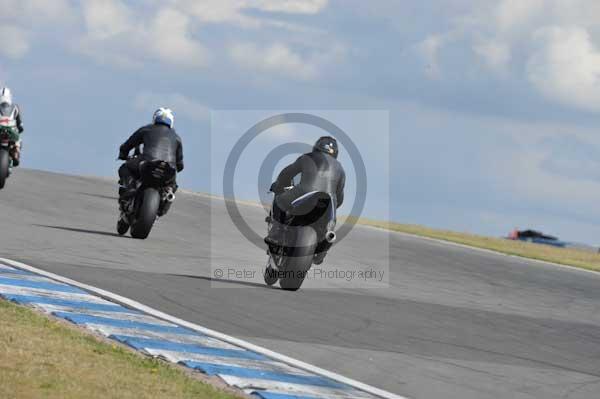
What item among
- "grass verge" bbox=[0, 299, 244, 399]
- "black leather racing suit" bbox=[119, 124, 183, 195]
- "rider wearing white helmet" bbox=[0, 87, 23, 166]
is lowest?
"grass verge" bbox=[0, 299, 244, 399]

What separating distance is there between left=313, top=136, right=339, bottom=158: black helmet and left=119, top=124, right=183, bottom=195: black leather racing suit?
13.2 ft

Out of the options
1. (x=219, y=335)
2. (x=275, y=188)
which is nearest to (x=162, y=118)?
(x=275, y=188)

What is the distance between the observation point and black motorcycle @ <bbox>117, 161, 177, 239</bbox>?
1648cm

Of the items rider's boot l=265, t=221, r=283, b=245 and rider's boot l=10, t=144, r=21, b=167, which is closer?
rider's boot l=265, t=221, r=283, b=245

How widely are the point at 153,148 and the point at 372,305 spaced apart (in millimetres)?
5016

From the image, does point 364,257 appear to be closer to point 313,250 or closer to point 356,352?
point 313,250

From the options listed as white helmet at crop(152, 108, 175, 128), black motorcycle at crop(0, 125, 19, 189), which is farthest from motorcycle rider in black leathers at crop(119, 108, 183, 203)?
black motorcycle at crop(0, 125, 19, 189)

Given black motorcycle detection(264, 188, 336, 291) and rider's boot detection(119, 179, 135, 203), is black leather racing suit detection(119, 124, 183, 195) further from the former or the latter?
black motorcycle detection(264, 188, 336, 291)

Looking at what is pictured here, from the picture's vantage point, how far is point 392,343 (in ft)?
34.2

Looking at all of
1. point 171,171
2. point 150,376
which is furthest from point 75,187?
point 150,376

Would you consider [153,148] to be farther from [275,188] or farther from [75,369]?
[75,369]

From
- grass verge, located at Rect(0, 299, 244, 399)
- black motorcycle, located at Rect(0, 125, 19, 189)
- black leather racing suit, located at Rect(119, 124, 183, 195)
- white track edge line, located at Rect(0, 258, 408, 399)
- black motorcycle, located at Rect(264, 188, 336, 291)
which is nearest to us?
grass verge, located at Rect(0, 299, 244, 399)

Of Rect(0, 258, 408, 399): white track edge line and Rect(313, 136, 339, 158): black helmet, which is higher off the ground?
Rect(313, 136, 339, 158): black helmet

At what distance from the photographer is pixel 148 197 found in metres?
16.5
